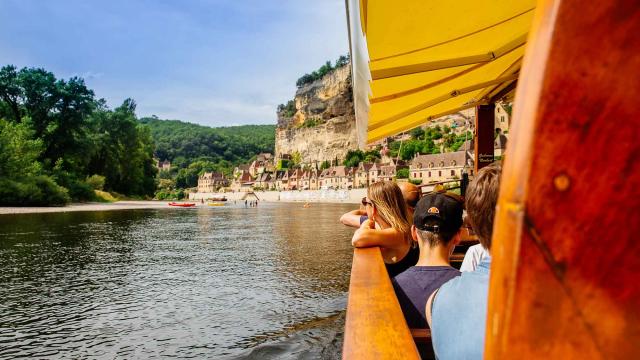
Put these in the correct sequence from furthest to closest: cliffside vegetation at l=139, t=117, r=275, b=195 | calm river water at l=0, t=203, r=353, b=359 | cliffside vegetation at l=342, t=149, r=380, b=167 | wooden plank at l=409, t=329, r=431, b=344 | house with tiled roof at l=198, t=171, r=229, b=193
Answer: cliffside vegetation at l=139, t=117, r=275, b=195, house with tiled roof at l=198, t=171, r=229, b=193, cliffside vegetation at l=342, t=149, r=380, b=167, calm river water at l=0, t=203, r=353, b=359, wooden plank at l=409, t=329, r=431, b=344

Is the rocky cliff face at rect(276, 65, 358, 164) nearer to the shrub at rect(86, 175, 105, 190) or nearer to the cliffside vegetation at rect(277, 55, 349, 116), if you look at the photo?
the cliffside vegetation at rect(277, 55, 349, 116)

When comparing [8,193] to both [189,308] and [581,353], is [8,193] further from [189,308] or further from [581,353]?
[581,353]

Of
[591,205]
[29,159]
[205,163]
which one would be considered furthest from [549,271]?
[205,163]

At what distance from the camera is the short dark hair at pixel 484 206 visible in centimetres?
132

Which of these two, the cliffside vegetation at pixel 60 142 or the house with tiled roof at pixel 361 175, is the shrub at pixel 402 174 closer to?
the house with tiled roof at pixel 361 175

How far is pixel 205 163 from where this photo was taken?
501 feet

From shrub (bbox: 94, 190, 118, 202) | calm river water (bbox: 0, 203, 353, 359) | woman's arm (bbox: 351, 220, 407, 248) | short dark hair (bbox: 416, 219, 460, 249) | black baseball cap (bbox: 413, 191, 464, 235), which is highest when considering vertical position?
black baseball cap (bbox: 413, 191, 464, 235)

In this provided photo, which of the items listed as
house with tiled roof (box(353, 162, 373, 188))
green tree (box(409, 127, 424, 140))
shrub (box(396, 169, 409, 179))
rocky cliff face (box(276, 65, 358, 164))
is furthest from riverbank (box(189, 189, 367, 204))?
green tree (box(409, 127, 424, 140))

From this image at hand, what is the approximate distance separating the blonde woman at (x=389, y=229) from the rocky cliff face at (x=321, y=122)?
114m

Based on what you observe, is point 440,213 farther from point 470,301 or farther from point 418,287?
point 470,301

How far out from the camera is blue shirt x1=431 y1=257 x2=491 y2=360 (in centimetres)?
120

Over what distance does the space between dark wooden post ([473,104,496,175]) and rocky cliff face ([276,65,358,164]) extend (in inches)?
4353

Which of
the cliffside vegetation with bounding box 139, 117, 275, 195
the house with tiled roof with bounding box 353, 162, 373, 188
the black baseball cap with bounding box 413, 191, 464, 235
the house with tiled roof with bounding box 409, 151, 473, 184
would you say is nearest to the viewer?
the black baseball cap with bounding box 413, 191, 464, 235

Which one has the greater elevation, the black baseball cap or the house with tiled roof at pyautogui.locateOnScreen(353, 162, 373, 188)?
the house with tiled roof at pyautogui.locateOnScreen(353, 162, 373, 188)
